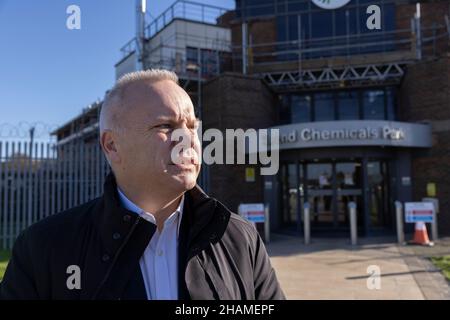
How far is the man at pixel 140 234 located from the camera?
1.56 meters

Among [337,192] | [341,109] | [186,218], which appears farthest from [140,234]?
[341,109]

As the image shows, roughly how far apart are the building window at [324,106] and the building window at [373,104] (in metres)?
1.32

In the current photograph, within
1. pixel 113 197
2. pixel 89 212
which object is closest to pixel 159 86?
→ pixel 113 197

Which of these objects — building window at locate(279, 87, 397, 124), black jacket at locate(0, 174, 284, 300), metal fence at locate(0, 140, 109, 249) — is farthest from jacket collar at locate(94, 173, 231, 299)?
building window at locate(279, 87, 397, 124)

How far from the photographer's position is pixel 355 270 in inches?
321

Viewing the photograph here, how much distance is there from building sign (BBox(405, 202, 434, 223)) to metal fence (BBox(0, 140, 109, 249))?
28.8 feet

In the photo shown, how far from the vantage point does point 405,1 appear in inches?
621

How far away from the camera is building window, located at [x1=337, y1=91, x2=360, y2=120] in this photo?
1647cm

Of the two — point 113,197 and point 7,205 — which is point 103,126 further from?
point 7,205

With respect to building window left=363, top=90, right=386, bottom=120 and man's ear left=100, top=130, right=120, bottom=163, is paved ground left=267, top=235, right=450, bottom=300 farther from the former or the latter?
building window left=363, top=90, right=386, bottom=120

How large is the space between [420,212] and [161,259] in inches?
450

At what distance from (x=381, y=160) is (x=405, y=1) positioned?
6533 mm

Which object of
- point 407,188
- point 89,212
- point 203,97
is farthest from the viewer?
point 203,97
